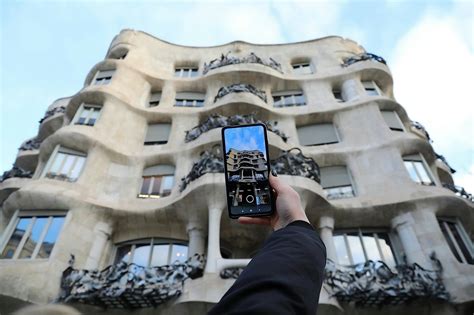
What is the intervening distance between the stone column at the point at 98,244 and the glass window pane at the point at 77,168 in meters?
2.37

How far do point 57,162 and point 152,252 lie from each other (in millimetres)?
5149

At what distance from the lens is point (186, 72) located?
20.4 meters

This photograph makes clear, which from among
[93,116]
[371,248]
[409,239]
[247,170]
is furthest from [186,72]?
[247,170]

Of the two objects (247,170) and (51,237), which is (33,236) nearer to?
(51,237)

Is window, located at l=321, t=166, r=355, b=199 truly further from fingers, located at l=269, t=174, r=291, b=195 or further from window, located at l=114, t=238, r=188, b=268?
fingers, located at l=269, t=174, r=291, b=195

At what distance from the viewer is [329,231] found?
11.4 m

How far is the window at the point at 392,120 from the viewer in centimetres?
1505

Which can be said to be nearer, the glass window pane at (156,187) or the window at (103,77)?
the glass window pane at (156,187)

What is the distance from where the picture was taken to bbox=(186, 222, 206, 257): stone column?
11.0 m

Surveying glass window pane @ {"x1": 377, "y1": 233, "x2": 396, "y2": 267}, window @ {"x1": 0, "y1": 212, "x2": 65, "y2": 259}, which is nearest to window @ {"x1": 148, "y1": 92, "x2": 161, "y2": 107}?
window @ {"x1": 0, "y1": 212, "x2": 65, "y2": 259}

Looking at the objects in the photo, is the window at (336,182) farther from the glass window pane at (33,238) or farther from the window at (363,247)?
the glass window pane at (33,238)

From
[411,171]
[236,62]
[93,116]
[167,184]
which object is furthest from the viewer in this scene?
[236,62]

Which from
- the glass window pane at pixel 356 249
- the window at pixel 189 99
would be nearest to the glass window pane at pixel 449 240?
the glass window pane at pixel 356 249

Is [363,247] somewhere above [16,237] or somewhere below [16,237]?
below
